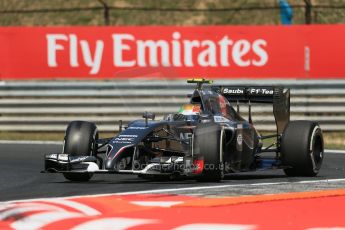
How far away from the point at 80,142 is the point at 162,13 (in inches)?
545

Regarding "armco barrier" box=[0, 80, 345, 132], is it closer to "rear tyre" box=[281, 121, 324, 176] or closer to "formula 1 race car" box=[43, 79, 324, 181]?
"formula 1 race car" box=[43, 79, 324, 181]

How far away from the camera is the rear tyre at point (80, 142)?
1207 centimetres

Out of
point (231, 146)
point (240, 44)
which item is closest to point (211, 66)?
point (240, 44)

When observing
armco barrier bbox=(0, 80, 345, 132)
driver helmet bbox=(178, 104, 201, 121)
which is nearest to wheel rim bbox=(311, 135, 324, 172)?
driver helmet bbox=(178, 104, 201, 121)

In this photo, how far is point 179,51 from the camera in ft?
65.2

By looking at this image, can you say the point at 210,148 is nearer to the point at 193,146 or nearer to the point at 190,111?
the point at 193,146

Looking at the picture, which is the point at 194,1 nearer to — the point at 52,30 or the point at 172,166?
the point at 52,30

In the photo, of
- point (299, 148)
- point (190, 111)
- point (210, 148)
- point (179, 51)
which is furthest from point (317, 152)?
point (179, 51)

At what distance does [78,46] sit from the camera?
20.0 metres

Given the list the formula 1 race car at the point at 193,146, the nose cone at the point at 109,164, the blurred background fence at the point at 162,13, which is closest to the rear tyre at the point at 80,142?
the formula 1 race car at the point at 193,146

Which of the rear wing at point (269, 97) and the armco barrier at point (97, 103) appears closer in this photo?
the rear wing at point (269, 97)

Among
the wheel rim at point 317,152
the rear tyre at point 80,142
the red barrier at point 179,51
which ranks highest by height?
the red barrier at point 179,51

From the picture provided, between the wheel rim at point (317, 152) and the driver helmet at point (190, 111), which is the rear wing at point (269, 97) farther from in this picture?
the driver helmet at point (190, 111)

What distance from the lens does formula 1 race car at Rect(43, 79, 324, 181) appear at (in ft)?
37.7
